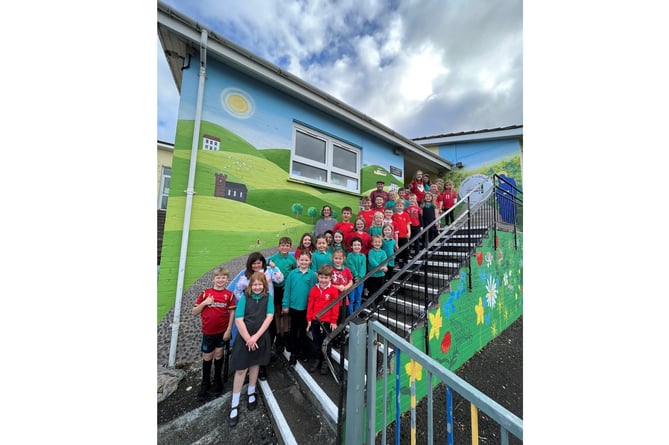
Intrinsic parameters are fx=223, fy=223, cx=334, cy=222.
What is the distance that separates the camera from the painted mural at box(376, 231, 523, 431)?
258 cm

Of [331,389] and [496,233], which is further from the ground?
[496,233]

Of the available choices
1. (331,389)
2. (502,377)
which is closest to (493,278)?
(502,377)

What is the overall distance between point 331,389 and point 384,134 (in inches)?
210

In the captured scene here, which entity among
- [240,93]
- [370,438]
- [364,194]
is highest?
[240,93]

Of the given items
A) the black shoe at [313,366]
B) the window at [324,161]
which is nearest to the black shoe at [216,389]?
the black shoe at [313,366]

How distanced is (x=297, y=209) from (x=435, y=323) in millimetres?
2873

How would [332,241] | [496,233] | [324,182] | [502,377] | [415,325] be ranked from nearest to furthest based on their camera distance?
[415,325]
[502,377]
[332,241]
[496,233]
[324,182]

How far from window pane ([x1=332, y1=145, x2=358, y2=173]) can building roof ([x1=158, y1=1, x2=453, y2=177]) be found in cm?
64

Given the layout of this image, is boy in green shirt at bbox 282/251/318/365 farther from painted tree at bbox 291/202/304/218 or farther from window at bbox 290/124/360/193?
window at bbox 290/124/360/193

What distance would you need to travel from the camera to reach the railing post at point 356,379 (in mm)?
1528

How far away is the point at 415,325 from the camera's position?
2568 millimetres

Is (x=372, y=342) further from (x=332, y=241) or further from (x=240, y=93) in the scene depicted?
(x=240, y=93)

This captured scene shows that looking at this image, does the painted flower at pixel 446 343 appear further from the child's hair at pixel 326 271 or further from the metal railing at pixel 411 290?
the child's hair at pixel 326 271

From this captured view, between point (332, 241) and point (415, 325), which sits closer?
point (415, 325)
